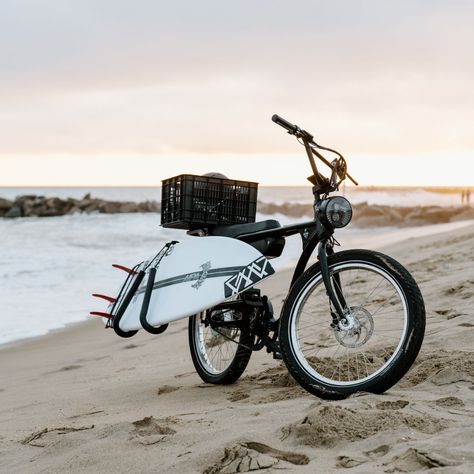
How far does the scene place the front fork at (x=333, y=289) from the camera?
11.8 ft

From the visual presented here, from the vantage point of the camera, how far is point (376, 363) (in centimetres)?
402

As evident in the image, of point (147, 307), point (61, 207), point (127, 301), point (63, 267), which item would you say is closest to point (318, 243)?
point (147, 307)

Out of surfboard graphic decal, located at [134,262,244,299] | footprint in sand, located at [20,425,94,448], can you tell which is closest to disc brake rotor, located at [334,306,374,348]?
surfboard graphic decal, located at [134,262,244,299]

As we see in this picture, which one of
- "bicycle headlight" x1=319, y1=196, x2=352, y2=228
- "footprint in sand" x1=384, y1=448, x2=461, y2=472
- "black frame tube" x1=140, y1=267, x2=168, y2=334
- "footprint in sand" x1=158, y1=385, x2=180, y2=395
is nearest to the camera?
"footprint in sand" x1=384, y1=448, x2=461, y2=472

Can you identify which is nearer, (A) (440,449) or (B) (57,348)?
(A) (440,449)

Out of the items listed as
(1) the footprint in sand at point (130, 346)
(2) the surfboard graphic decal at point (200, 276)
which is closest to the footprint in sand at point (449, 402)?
(2) the surfboard graphic decal at point (200, 276)

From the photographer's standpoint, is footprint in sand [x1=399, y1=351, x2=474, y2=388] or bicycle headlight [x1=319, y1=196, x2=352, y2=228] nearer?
footprint in sand [x1=399, y1=351, x2=474, y2=388]

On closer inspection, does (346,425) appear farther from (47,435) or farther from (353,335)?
(47,435)

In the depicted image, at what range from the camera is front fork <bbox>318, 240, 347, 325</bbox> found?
359 cm

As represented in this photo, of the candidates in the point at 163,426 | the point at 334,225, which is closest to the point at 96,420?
the point at 163,426

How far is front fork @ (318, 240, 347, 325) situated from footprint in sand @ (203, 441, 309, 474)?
36.8 inches

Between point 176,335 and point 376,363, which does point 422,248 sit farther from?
point 376,363

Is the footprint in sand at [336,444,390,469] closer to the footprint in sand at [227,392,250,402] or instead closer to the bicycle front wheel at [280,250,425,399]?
the bicycle front wheel at [280,250,425,399]

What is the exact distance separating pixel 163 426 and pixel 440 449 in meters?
1.33
